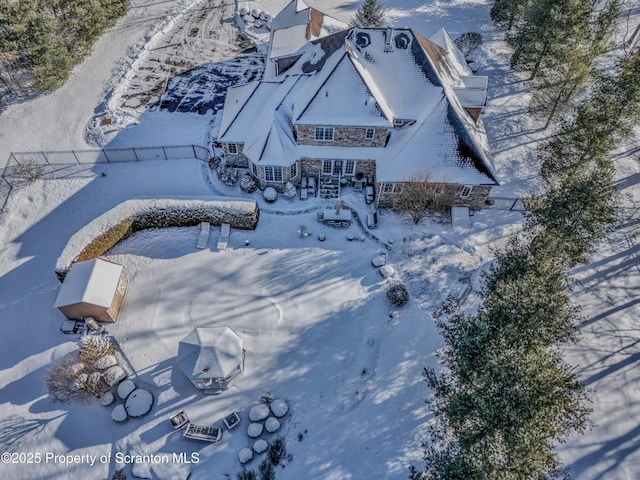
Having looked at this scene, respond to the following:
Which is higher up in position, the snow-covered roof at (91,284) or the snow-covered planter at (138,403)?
the snow-covered roof at (91,284)

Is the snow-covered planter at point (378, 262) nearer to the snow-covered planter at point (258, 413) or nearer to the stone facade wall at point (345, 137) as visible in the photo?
the stone facade wall at point (345, 137)

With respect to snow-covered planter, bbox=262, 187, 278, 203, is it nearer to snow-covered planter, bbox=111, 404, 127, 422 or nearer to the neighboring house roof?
the neighboring house roof

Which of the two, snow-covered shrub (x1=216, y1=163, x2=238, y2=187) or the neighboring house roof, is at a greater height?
the neighboring house roof

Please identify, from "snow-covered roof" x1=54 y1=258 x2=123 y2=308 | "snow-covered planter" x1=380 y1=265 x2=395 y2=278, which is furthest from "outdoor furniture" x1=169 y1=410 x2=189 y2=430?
"snow-covered planter" x1=380 y1=265 x2=395 y2=278

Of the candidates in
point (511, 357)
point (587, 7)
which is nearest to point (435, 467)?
point (511, 357)

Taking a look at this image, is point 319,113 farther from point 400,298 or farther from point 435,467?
point 435,467

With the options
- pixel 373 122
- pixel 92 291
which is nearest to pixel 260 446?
pixel 92 291

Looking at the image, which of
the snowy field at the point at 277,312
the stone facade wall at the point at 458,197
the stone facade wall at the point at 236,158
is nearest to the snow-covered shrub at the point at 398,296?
the snowy field at the point at 277,312
